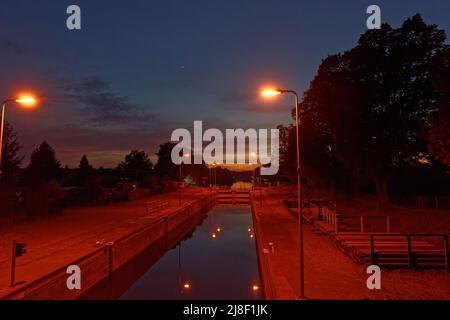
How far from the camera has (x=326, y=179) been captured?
46.9m

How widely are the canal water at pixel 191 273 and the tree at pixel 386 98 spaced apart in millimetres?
12136

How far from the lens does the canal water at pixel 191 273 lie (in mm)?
17938

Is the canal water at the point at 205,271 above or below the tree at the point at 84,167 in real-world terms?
below

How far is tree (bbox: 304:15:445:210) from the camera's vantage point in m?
29.9

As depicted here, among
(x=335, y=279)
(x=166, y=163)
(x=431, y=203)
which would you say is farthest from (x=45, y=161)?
(x=335, y=279)

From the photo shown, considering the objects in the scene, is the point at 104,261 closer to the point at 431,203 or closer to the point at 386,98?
the point at 386,98

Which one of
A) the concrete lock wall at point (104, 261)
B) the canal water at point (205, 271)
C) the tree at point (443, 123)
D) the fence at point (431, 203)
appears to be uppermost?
the tree at point (443, 123)

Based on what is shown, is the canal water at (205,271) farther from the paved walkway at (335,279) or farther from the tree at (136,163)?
the tree at (136,163)

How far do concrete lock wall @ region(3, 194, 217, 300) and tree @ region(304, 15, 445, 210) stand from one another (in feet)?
53.1

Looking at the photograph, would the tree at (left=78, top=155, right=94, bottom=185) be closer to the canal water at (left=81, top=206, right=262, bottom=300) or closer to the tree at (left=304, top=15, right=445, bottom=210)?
the canal water at (left=81, top=206, right=262, bottom=300)

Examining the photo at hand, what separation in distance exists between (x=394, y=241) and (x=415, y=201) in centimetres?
2241

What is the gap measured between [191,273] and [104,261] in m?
6.64

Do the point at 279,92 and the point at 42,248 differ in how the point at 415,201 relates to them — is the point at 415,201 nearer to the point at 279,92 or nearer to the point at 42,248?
the point at 279,92

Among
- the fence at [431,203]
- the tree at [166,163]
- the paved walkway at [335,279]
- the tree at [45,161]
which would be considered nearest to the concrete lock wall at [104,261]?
the paved walkway at [335,279]
